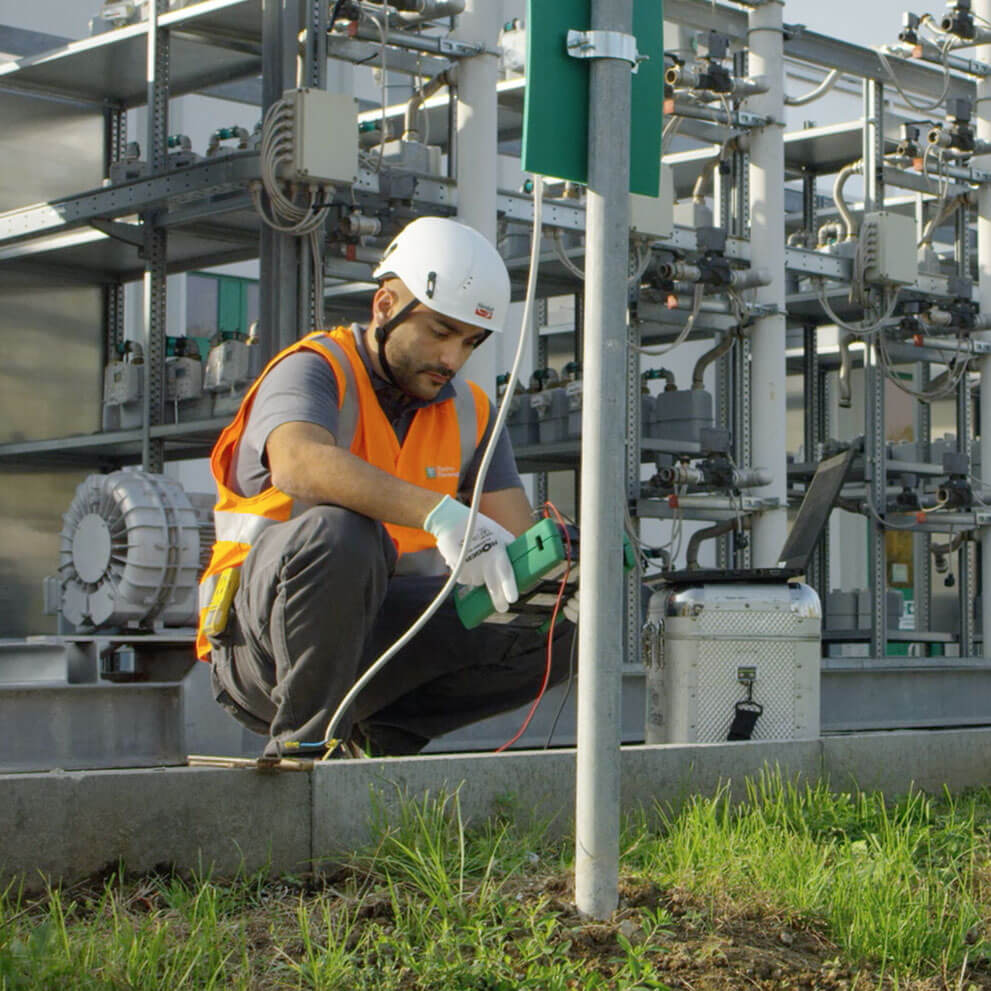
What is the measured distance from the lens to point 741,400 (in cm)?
968

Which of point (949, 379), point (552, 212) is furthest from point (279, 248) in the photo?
point (949, 379)

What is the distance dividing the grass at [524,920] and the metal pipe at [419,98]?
216 inches

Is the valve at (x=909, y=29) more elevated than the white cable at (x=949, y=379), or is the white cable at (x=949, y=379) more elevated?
the valve at (x=909, y=29)

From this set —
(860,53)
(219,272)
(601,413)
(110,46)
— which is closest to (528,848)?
(601,413)

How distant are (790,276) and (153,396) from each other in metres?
4.82

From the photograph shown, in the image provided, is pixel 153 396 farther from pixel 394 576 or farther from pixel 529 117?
pixel 529 117

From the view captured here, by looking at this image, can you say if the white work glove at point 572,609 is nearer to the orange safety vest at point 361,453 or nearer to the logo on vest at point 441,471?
the orange safety vest at point 361,453

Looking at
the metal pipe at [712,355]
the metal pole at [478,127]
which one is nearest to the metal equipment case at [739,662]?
the metal pole at [478,127]

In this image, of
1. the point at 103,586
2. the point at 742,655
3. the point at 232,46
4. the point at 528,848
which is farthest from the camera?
the point at 232,46

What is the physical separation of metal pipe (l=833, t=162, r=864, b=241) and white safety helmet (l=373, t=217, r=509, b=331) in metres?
6.77

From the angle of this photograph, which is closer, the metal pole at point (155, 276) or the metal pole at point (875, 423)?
the metal pole at point (155, 276)

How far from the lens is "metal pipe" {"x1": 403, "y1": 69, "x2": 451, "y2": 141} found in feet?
26.2

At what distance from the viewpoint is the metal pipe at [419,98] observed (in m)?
8.00

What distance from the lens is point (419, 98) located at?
26.8 ft
